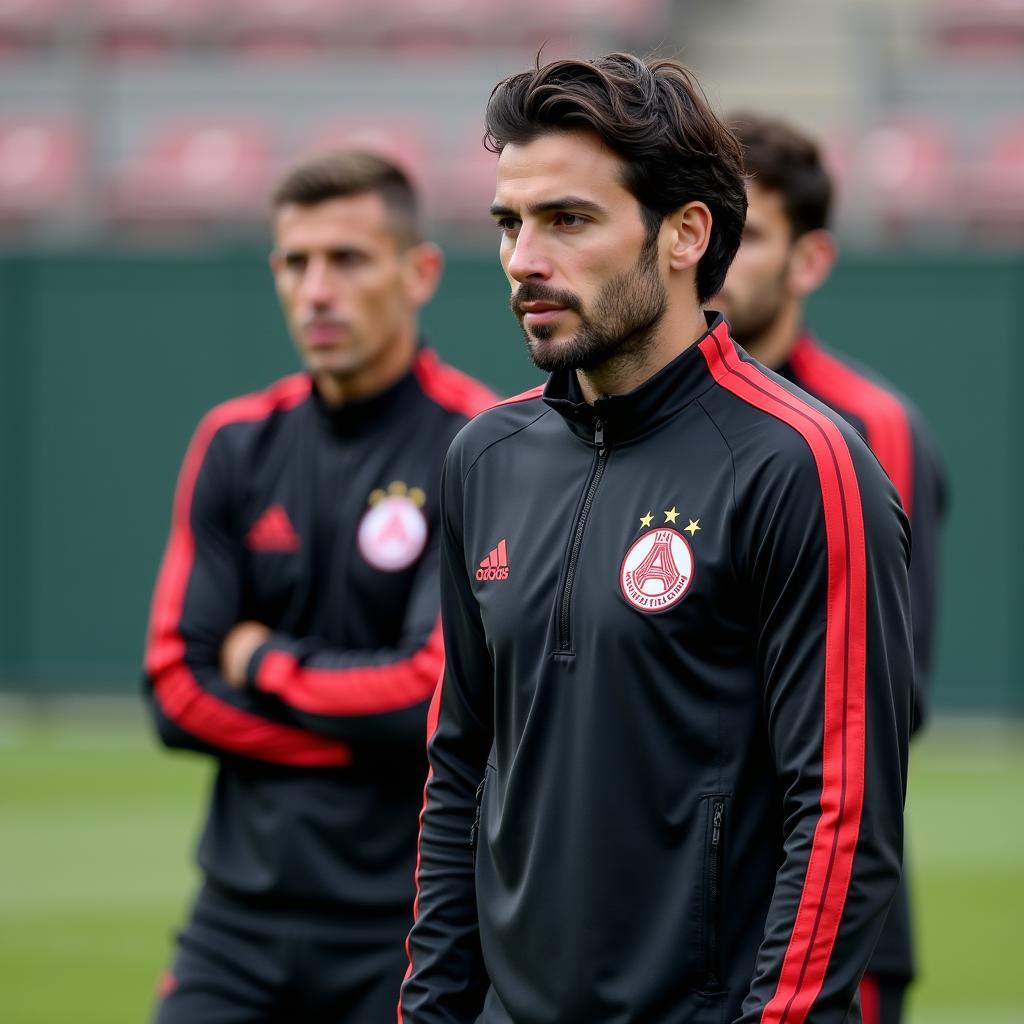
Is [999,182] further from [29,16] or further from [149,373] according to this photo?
[29,16]

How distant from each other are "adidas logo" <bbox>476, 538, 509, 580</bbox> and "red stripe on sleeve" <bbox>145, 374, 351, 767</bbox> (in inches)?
55.1

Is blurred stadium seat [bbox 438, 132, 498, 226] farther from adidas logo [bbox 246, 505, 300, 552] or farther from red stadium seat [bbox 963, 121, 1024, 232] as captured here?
adidas logo [bbox 246, 505, 300, 552]

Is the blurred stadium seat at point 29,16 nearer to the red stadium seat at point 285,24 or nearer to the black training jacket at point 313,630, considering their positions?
the red stadium seat at point 285,24

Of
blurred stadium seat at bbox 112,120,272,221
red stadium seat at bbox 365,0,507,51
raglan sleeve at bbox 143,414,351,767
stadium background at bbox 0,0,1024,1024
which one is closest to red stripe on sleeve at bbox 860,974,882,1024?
raglan sleeve at bbox 143,414,351,767

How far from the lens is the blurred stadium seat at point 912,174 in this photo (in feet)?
49.5

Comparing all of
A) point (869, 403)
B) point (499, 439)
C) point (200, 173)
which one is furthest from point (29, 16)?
point (499, 439)

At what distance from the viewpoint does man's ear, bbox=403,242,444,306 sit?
4.92 metres

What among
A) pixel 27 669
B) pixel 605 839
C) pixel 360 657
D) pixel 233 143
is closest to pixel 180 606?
pixel 360 657

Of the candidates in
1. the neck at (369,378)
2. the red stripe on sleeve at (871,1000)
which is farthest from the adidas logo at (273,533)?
the red stripe on sleeve at (871,1000)

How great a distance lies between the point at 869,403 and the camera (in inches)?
181

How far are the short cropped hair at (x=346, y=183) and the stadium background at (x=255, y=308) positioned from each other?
3.70 meters

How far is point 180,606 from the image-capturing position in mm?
4723

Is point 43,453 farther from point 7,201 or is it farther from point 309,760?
point 309,760

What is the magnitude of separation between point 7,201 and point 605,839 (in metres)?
14.7
